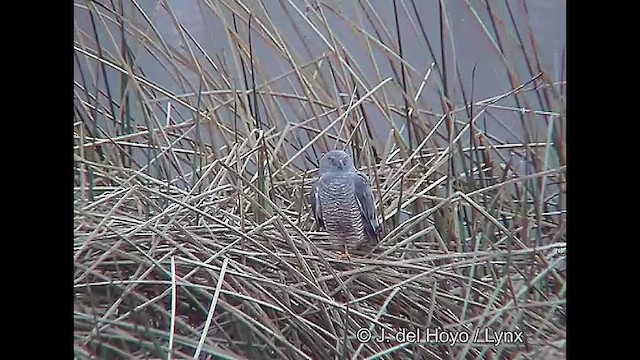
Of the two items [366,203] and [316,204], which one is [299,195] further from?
[366,203]

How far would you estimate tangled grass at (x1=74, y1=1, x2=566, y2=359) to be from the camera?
1.46 metres

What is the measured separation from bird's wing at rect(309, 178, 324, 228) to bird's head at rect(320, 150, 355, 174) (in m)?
0.04

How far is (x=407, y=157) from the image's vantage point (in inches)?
57.8

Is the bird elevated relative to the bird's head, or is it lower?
lower

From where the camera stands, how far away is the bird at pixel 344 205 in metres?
1.44

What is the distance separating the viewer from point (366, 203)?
57.0 inches

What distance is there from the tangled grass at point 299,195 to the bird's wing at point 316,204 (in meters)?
0.02

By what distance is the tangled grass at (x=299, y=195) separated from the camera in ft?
4.79

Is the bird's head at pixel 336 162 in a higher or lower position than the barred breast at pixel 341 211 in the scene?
higher

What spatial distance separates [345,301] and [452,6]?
2.24 ft

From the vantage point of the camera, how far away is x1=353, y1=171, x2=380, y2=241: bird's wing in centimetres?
144

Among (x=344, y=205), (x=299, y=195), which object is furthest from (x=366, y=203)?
(x=299, y=195)
